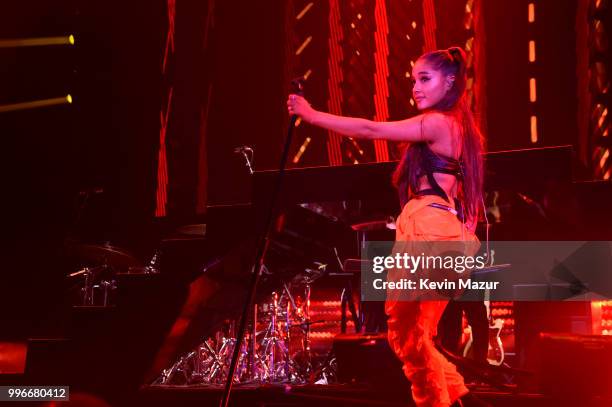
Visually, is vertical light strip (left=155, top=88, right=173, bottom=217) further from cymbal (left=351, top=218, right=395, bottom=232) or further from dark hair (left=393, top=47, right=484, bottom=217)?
dark hair (left=393, top=47, right=484, bottom=217)

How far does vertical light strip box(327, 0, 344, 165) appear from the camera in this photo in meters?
7.47

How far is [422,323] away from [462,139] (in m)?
0.76

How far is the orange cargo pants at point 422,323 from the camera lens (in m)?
2.58

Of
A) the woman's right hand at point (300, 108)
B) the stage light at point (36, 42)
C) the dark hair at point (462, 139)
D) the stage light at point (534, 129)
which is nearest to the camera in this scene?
the woman's right hand at point (300, 108)

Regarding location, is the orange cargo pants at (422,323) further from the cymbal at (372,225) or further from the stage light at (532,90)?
the stage light at (532,90)

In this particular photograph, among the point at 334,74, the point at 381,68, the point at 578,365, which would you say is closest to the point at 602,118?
the point at 381,68

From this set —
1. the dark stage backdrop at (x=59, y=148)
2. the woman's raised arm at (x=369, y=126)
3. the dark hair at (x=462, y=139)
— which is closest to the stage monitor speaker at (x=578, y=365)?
the dark hair at (x=462, y=139)

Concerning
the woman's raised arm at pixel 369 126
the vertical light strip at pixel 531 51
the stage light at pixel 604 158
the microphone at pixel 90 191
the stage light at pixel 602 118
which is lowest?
the woman's raised arm at pixel 369 126

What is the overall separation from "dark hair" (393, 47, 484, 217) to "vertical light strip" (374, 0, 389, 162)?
4.63 meters

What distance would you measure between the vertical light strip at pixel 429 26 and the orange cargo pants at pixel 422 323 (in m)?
5.18

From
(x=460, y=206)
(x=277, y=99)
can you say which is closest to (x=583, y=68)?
(x=277, y=99)

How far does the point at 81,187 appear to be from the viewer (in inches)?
259

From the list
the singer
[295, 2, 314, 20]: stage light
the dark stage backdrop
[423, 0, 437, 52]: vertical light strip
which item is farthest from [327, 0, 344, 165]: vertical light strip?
the singer

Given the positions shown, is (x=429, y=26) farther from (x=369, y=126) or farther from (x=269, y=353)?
(x=369, y=126)
